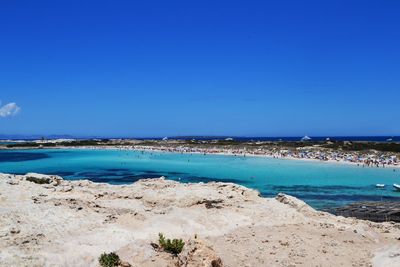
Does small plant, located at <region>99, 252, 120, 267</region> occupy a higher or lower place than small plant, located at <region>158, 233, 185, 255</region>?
lower

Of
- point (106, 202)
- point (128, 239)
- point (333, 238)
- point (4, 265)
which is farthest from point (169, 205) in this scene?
point (4, 265)

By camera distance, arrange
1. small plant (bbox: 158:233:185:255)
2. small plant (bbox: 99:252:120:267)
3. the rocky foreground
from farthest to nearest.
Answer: the rocky foreground
small plant (bbox: 158:233:185:255)
small plant (bbox: 99:252:120:267)

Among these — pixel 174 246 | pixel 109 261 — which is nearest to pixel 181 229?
pixel 174 246

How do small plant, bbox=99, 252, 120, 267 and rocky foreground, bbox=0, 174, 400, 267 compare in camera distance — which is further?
rocky foreground, bbox=0, 174, 400, 267

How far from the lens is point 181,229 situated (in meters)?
16.2

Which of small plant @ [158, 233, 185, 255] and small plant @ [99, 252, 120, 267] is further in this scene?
small plant @ [158, 233, 185, 255]

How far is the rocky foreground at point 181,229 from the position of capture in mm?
12038

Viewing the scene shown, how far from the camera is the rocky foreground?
1204 cm

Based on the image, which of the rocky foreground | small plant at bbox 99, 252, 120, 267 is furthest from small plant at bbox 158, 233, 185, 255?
small plant at bbox 99, 252, 120, 267

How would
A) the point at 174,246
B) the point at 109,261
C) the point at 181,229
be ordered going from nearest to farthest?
1. the point at 109,261
2. the point at 174,246
3. the point at 181,229

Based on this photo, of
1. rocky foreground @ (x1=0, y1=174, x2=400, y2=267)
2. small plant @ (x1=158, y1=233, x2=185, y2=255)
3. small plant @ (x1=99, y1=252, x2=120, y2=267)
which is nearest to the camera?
small plant @ (x1=99, y1=252, x2=120, y2=267)

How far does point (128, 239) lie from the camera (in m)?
14.1

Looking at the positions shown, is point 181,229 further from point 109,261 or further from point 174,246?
point 109,261

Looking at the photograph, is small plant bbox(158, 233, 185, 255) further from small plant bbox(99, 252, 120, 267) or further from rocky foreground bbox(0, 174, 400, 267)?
small plant bbox(99, 252, 120, 267)
